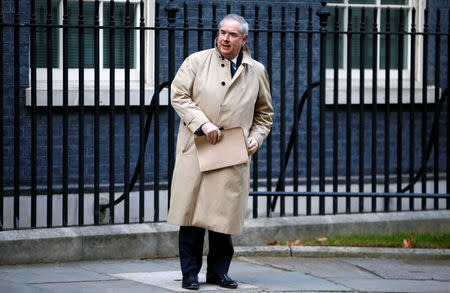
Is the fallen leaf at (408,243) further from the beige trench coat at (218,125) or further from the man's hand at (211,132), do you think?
the man's hand at (211,132)

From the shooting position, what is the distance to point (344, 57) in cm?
1102

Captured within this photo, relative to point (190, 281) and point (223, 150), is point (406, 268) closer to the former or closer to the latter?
point (190, 281)

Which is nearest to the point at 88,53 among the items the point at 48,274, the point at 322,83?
the point at 322,83

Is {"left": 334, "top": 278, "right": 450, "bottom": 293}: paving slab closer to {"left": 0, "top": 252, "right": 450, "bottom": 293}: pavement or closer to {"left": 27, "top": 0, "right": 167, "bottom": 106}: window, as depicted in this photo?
{"left": 0, "top": 252, "right": 450, "bottom": 293}: pavement

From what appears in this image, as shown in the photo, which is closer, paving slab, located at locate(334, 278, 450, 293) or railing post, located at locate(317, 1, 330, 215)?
paving slab, located at locate(334, 278, 450, 293)

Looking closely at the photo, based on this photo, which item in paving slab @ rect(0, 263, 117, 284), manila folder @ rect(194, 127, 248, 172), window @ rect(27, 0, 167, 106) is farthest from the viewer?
window @ rect(27, 0, 167, 106)

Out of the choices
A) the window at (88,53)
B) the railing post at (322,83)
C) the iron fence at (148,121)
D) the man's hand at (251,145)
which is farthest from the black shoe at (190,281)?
the window at (88,53)

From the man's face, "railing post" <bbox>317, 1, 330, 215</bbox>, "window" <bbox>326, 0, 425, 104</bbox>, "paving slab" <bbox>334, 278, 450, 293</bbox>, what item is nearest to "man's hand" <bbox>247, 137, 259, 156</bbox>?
the man's face

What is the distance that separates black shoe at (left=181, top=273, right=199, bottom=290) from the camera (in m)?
6.75

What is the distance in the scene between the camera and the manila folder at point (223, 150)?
6617mm

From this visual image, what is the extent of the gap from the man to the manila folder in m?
0.05

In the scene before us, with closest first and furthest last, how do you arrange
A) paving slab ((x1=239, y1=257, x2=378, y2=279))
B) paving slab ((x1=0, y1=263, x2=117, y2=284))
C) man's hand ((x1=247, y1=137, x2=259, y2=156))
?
1. man's hand ((x1=247, y1=137, x2=259, y2=156))
2. paving slab ((x1=0, y1=263, x2=117, y2=284))
3. paving slab ((x1=239, y1=257, x2=378, y2=279))

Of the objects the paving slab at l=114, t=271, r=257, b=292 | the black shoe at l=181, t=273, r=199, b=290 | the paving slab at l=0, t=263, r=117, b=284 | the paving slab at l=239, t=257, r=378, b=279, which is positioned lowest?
the paving slab at l=239, t=257, r=378, b=279

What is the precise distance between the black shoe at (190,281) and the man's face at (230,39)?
145 cm
